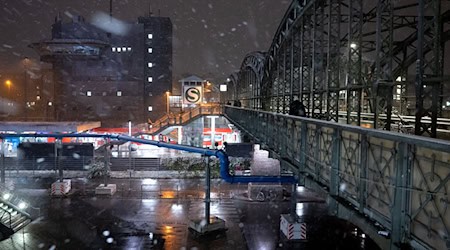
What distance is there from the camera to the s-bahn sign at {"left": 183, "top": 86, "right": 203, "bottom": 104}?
51.8m

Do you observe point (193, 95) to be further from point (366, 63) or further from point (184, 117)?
point (366, 63)

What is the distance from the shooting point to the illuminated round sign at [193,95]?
51.8 m

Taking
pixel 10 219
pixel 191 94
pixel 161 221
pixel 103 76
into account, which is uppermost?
pixel 103 76

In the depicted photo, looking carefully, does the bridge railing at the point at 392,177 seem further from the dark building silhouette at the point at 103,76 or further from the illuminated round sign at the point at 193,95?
the dark building silhouette at the point at 103,76

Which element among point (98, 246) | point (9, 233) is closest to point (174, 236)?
point (98, 246)

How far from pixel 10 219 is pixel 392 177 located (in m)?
19.5

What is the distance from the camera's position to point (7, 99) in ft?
339

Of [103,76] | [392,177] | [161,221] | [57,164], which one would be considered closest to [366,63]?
[161,221]

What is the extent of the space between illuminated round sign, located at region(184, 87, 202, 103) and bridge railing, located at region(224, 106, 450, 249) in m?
42.9

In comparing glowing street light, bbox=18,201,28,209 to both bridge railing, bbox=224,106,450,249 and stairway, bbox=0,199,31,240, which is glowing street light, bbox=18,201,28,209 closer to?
stairway, bbox=0,199,31,240

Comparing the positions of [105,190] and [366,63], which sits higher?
[366,63]

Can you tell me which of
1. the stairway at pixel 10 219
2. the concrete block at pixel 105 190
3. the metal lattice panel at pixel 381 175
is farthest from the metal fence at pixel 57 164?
the metal lattice panel at pixel 381 175

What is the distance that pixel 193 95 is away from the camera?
5200 centimetres

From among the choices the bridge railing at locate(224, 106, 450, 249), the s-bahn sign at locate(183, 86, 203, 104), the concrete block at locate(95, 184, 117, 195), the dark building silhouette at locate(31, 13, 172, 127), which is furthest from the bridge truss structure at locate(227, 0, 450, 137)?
the dark building silhouette at locate(31, 13, 172, 127)
